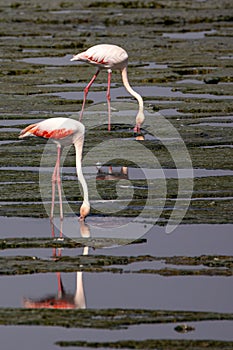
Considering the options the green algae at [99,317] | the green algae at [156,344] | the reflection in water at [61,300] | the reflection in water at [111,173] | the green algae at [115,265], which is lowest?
the reflection in water at [111,173]

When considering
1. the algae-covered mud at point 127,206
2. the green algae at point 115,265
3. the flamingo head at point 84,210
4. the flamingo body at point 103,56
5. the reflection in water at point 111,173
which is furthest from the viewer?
the flamingo body at point 103,56

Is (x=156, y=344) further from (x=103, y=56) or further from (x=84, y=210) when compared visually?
(x=103, y=56)

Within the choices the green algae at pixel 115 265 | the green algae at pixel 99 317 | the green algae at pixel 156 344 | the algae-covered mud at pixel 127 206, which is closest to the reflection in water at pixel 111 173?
the algae-covered mud at pixel 127 206

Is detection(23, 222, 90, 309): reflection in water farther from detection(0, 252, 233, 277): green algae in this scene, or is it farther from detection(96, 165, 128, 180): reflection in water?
detection(96, 165, 128, 180): reflection in water

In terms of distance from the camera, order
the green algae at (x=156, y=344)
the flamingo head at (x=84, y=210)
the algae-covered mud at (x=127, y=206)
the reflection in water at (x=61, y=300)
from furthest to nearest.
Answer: the flamingo head at (x=84, y=210)
the reflection in water at (x=61, y=300)
the algae-covered mud at (x=127, y=206)
the green algae at (x=156, y=344)

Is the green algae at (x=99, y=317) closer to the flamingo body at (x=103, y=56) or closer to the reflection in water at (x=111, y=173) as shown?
the reflection in water at (x=111, y=173)

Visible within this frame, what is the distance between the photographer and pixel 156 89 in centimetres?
2272

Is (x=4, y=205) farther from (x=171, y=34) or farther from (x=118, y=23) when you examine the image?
(x=118, y=23)

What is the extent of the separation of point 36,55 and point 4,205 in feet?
50.8

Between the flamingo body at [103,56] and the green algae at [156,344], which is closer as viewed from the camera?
the green algae at [156,344]

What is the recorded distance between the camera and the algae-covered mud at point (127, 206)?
9203 millimetres

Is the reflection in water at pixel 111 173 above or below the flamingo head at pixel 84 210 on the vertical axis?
below

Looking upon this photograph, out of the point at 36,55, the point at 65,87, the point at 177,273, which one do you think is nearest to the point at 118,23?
the point at 36,55

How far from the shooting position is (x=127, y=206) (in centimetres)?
1294
